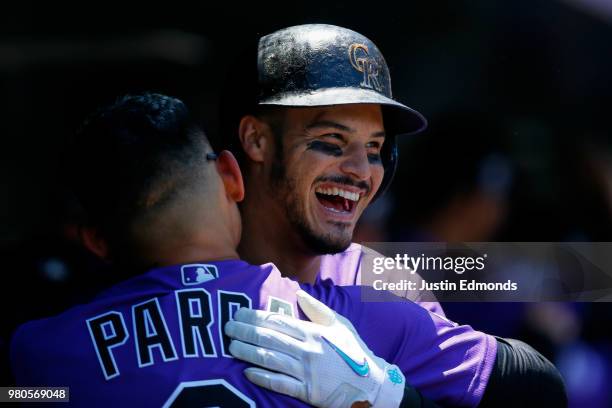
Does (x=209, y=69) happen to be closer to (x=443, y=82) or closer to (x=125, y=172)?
(x=443, y=82)

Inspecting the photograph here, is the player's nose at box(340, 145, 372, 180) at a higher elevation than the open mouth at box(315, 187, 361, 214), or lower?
higher

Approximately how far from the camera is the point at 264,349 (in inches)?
74.2

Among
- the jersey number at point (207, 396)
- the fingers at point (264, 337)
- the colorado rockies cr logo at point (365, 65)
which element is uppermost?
the colorado rockies cr logo at point (365, 65)

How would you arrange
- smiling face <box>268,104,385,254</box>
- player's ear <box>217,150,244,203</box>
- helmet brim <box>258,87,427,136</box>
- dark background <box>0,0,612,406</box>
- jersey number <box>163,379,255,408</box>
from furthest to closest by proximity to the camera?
dark background <box>0,0,612,406</box> → smiling face <box>268,104,385,254</box> → helmet brim <box>258,87,427,136</box> → player's ear <box>217,150,244,203</box> → jersey number <box>163,379,255,408</box>

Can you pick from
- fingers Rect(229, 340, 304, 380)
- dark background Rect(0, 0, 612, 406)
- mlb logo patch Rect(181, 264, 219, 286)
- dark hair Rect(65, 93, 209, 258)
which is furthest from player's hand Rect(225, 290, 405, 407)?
dark background Rect(0, 0, 612, 406)

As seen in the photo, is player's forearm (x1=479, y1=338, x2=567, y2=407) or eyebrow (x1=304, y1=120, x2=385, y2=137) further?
eyebrow (x1=304, y1=120, x2=385, y2=137)

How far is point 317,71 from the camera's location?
97.5 inches

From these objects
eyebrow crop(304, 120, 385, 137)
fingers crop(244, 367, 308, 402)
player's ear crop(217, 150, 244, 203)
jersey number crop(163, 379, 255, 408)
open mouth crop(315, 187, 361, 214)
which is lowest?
jersey number crop(163, 379, 255, 408)

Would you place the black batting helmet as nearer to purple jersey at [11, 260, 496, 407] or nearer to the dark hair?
the dark hair

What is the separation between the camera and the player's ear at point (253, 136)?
2.61 meters

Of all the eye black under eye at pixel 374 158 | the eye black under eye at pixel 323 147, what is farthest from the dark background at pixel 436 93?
the eye black under eye at pixel 323 147

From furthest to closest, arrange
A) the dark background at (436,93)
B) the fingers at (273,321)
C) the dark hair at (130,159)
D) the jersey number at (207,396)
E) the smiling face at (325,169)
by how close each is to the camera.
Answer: the dark background at (436,93) → the smiling face at (325,169) → the dark hair at (130,159) → the fingers at (273,321) → the jersey number at (207,396)

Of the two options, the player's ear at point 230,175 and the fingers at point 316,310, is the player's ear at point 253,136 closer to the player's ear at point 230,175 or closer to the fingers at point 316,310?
the player's ear at point 230,175

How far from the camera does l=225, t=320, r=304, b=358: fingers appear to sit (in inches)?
73.9
